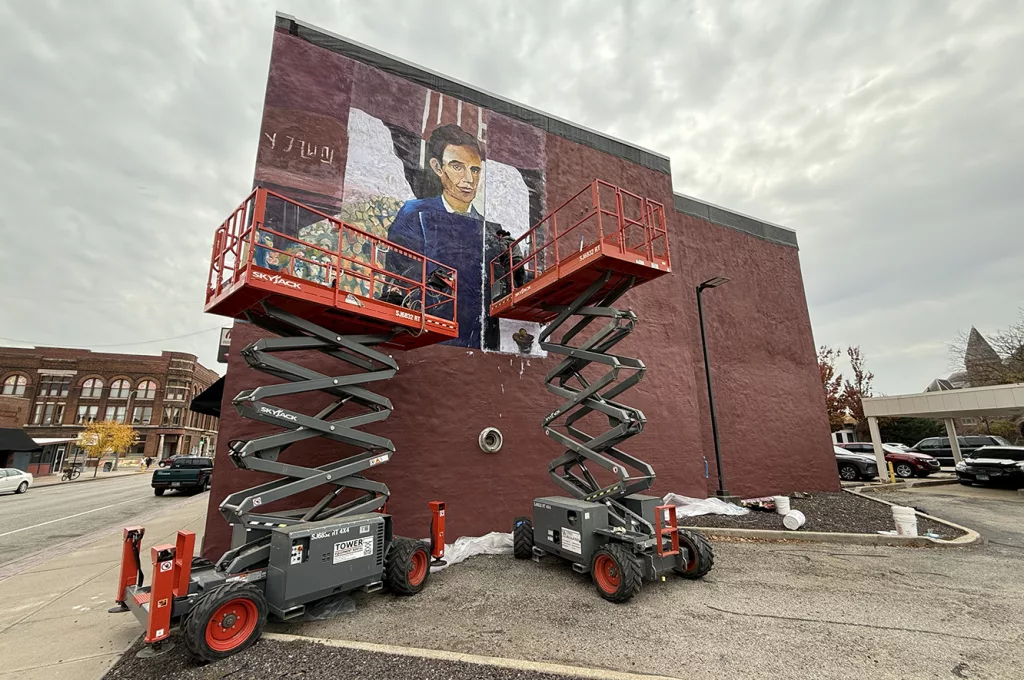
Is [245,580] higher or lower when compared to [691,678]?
higher

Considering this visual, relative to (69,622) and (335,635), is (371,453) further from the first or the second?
(69,622)

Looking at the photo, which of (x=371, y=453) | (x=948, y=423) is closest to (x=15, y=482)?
(x=371, y=453)

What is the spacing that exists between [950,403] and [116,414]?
74354 mm

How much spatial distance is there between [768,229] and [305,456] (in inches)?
656

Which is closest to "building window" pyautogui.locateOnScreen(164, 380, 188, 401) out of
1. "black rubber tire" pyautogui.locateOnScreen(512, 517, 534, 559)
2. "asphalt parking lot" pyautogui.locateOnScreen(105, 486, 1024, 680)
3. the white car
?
the white car

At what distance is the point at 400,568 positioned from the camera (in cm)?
553

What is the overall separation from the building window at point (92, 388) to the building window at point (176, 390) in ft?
21.8

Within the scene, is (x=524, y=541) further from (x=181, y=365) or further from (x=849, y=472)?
(x=181, y=365)

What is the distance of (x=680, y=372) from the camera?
→ 38.7ft

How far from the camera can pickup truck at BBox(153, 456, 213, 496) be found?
66.2 feet

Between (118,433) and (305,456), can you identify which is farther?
(118,433)

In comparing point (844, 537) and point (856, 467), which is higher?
point (856, 467)

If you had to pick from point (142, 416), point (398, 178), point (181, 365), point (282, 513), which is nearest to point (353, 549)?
point (282, 513)

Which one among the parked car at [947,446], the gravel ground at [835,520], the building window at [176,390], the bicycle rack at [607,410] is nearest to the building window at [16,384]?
the building window at [176,390]
